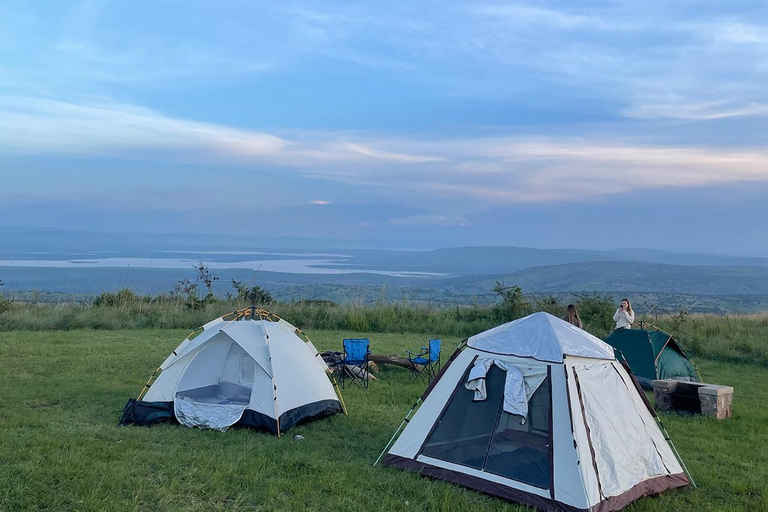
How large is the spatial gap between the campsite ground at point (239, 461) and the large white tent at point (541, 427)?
23 centimetres

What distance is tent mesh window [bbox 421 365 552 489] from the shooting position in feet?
17.4

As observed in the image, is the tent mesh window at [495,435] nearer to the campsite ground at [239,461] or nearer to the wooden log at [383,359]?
the campsite ground at [239,461]

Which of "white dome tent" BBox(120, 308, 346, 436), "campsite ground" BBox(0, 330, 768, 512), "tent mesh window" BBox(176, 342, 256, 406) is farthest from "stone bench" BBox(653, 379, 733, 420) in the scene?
"tent mesh window" BBox(176, 342, 256, 406)

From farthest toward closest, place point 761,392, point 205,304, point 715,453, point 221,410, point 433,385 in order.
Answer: point 205,304, point 761,392, point 221,410, point 715,453, point 433,385

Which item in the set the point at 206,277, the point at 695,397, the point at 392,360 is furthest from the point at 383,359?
the point at 206,277

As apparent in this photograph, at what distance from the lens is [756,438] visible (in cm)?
757

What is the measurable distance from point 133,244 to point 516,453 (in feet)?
455

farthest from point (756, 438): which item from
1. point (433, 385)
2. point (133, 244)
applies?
point (133, 244)

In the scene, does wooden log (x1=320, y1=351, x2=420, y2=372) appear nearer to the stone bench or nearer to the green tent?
the green tent

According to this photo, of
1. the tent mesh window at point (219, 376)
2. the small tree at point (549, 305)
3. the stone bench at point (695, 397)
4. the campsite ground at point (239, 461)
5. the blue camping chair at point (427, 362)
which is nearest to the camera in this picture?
the campsite ground at point (239, 461)

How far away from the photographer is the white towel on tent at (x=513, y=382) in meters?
5.50

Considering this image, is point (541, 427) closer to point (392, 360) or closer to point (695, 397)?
point (695, 397)

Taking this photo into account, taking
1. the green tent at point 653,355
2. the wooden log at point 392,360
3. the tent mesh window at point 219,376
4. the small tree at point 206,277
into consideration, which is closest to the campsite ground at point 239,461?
the wooden log at point 392,360

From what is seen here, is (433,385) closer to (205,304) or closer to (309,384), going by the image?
(309,384)
